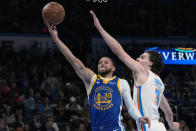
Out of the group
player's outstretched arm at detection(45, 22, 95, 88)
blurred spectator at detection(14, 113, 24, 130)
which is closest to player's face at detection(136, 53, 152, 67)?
player's outstretched arm at detection(45, 22, 95, 88)

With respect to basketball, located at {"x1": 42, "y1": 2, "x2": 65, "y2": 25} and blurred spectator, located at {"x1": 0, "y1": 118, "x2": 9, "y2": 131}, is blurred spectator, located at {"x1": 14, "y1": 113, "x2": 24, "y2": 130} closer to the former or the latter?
blurred spectator, located at {"x1": 0, "y1": 118, "x2": 9, "y2": 131}

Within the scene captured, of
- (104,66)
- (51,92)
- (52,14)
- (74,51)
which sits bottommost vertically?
(51,92)

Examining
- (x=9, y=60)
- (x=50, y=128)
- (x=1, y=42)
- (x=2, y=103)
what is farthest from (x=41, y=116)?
(x=1, y=42)

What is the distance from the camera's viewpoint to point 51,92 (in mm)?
14383

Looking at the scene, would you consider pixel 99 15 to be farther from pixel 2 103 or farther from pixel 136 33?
pixel 2 103

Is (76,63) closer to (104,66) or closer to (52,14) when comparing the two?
(104,66)

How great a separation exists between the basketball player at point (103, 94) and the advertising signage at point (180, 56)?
1172 centimetres

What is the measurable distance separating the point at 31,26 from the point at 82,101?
20.3 ft

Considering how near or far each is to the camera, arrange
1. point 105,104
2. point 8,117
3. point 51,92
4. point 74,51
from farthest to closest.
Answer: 1. point 74,51
2. point 51,92
3. point 8,117
4. point 105,104

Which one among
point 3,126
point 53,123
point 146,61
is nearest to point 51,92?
point 53,123

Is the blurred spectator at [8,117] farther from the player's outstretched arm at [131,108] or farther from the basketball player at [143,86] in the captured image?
the basketball player at [143,86]

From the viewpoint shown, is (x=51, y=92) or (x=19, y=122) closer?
(x=19, y=122)

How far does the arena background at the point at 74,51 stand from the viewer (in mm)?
13234

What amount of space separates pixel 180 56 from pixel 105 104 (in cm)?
1246
